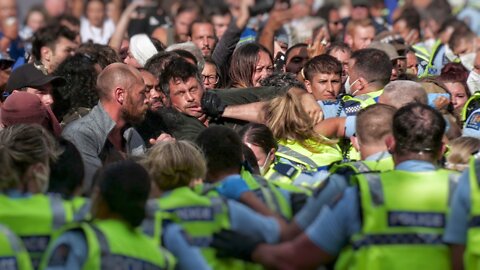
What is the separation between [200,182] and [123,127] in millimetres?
2492

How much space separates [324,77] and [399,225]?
4.63 m

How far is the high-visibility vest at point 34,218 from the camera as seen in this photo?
6.59m

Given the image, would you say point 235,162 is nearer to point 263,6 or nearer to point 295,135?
point 295,135

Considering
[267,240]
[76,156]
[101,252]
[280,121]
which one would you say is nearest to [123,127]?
[280,121]

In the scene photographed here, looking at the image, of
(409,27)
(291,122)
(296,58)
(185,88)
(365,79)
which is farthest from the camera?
(409,27)

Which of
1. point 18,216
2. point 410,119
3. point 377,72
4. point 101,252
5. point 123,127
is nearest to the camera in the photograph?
point 101,252

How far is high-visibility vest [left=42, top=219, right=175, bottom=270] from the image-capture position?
243 inches

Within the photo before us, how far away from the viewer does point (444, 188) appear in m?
6.91

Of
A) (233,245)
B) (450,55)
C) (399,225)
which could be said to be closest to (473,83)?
(450,55)

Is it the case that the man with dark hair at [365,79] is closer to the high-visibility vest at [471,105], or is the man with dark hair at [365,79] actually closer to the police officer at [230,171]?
the high-visibility vest at [471,105]

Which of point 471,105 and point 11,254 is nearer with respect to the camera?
point 11,254

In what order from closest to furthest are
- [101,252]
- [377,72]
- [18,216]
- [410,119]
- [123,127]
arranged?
[101,252], [18,216], [410,119], [123,127], [377,72]

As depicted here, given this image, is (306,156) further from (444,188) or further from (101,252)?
(101,252)

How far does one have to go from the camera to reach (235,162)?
736 cm
